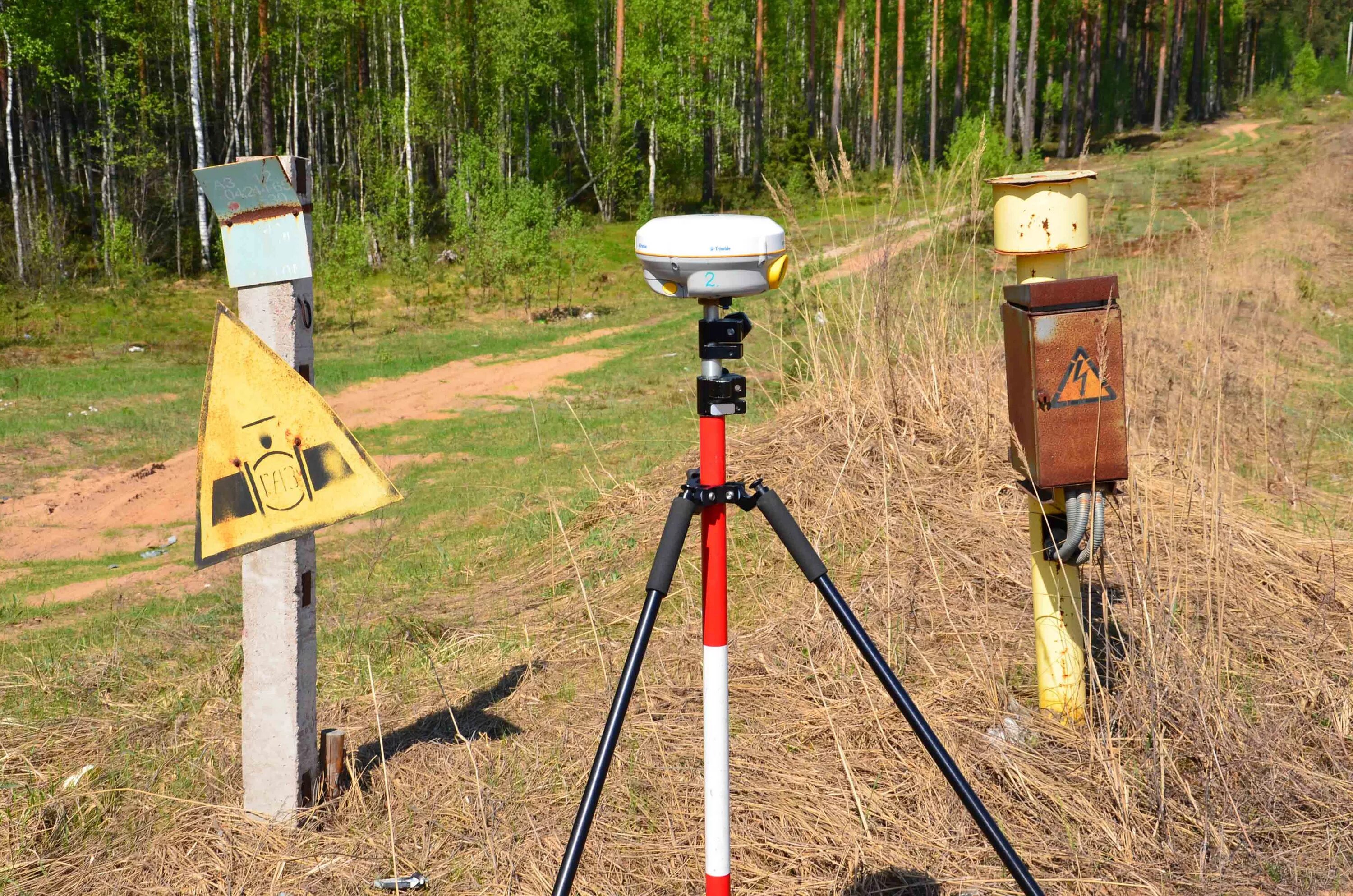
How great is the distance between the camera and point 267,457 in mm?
2887

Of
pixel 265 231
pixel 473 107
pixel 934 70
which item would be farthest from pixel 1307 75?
pixel 265 231

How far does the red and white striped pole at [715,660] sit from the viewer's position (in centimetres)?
193

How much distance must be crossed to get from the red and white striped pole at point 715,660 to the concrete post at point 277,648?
148cm

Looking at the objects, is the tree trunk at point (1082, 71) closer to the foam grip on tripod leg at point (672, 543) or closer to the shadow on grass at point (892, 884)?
the shadow on grass at point (892, 884)

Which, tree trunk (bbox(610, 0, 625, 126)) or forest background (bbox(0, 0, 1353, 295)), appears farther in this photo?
tree trunk (bbox(610, 0, 625, 126))

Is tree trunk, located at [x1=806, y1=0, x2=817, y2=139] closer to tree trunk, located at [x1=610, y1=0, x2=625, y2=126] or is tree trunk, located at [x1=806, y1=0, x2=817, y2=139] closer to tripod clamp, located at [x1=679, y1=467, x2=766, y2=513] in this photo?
tree trunk, located at [x1=610, y1=0, x2=625, y2=126]

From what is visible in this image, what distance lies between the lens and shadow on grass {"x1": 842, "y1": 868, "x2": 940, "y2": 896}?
8.72ft

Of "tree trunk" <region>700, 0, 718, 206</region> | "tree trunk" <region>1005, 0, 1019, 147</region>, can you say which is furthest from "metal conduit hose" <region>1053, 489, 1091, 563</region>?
"tree trunk" <region>700, 0, 718, 206</region>

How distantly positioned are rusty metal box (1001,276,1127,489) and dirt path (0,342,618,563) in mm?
4308

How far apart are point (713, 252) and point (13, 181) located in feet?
83.3

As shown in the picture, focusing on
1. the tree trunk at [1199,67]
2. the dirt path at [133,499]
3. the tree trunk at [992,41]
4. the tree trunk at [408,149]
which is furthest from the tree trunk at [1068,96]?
the dirt path at [133,499]

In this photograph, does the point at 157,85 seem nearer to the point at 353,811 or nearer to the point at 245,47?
the point at 245,47

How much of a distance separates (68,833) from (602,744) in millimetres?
1863

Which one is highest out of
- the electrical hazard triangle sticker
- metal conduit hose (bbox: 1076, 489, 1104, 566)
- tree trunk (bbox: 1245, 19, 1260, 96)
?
tree trunk (bbox: 1245, 19, 1260, 96)
